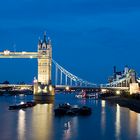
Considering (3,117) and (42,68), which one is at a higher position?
(42,68)

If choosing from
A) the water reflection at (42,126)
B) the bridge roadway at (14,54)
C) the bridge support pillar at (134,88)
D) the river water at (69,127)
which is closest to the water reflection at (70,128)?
the river water at (69,127)

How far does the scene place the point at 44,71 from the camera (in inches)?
3182

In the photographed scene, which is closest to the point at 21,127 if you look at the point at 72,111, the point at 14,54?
the point at 72,111

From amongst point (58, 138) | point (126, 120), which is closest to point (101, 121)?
point (126, 120)

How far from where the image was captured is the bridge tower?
78.5 metres

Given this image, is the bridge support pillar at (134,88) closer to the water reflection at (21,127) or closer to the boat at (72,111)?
the boat at (72,111)

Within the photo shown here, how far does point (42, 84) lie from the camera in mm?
79750

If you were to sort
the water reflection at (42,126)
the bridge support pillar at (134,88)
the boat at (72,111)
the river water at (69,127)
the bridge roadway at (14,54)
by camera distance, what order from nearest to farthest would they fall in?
1. the water reflection at (42,126)
2. the river water at (69,127)
3. the boat at (72,111)
4. the bridge support pillar at (134,88)
5. the bridge roadway at (14,54)

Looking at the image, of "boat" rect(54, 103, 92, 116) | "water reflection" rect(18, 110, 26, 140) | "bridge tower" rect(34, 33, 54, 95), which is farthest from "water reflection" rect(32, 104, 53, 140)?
"bridge tower" rect(34, 33, 54, 95)

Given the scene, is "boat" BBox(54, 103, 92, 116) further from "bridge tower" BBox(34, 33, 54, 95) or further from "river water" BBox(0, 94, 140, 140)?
"bridge tower" BBox(34, 33, 54, 95)

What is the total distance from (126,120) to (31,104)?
21587 mm

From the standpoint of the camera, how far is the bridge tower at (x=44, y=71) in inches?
3091

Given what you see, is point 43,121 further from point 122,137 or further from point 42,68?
point 42,68

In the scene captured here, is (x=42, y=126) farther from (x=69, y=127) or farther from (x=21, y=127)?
(x=69, y=127)
